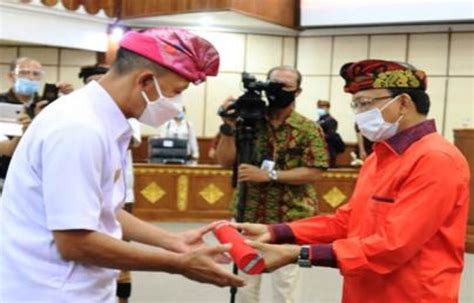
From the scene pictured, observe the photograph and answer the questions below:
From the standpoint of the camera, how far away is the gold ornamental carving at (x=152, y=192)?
7.91m

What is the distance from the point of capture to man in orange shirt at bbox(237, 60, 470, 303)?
181 centimetres

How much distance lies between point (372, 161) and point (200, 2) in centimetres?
860

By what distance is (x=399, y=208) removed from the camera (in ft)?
5.98

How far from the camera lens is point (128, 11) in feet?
37.0

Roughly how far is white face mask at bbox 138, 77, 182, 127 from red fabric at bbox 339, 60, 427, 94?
2.13ft

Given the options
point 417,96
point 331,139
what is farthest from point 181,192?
point 417,96

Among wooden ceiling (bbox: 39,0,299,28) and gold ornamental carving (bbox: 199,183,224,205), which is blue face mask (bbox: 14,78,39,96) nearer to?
gold ornamental carving (bbox: 199,183,224,205)

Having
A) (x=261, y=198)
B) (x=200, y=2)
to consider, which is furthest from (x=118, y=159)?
(x=200, y=2)

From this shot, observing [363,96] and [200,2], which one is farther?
[200,2]

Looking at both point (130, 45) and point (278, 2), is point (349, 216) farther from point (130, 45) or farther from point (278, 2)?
point (278, 2)

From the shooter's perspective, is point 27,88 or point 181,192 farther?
point 181,192

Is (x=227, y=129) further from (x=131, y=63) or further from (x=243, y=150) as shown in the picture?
(x=131, y=63)

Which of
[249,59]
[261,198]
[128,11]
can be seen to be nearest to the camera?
[261,198]

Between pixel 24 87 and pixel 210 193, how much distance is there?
190 inches
